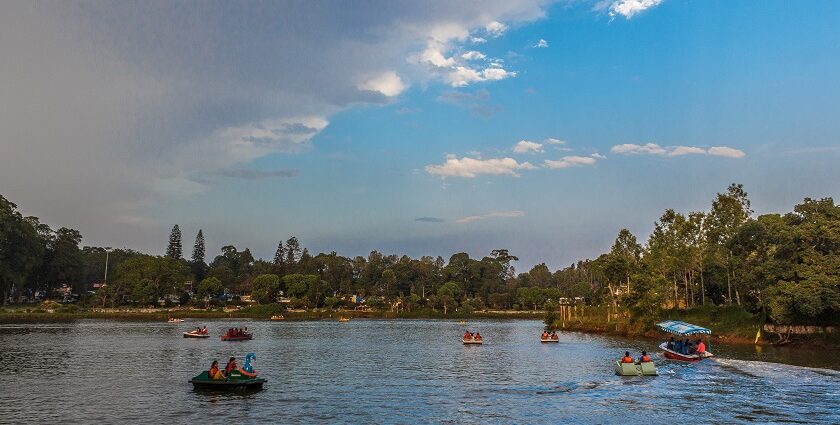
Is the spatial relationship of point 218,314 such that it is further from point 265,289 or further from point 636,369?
point 636,369

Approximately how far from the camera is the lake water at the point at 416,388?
99.3 ft

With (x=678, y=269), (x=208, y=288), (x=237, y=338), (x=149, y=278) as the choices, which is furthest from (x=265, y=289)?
(x=678, y=269)

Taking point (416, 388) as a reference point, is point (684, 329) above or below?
above

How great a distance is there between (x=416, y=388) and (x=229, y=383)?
39.5ft

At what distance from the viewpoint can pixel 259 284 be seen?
18500 cm

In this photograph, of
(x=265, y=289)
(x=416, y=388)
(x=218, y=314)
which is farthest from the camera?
(x=265, y=289)

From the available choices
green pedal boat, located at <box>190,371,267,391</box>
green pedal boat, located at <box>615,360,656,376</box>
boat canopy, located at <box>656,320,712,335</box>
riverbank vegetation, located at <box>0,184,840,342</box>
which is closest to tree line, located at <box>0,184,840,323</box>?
riverbank vegetation, located at <box>0,184,840,342</box>

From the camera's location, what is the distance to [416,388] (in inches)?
1555

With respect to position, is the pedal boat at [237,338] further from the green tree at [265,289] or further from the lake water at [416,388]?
the green tree at [265,289]

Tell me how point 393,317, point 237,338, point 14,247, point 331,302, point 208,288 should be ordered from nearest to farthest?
point 237,338, point 14,247, point 208,288, point 393,317, point 331,302

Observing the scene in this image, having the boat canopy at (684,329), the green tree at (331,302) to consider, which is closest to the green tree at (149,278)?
the green tree at (331,302)

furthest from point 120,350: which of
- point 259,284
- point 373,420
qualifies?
point 259,284

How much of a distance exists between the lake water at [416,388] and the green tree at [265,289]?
117 metres

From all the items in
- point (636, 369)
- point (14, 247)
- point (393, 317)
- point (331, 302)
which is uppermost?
point (14, 247)
